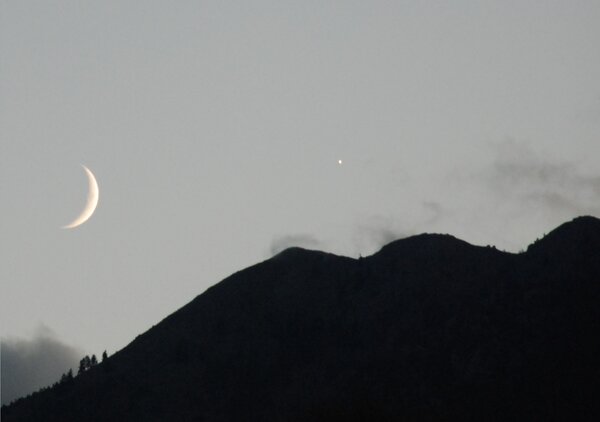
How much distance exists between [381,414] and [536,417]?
81843 millimetres

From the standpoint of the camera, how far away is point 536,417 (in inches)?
7741

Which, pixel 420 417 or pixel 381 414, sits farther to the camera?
pixel 420 417

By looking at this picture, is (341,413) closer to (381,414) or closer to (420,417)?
(381,414)

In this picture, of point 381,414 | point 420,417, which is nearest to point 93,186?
point 420,417

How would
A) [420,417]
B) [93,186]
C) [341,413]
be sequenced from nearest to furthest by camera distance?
1. [341,413]
2. [93,186]
3. [420,417]

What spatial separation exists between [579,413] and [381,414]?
81932 millimetres

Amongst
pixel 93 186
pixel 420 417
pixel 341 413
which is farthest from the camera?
pixel 420 417

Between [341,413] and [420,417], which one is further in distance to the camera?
[420,417]

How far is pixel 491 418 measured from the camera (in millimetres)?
199625

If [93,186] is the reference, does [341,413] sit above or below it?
below

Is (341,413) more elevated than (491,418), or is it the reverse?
(491,418)

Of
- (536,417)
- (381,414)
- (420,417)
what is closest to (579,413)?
(536,417)

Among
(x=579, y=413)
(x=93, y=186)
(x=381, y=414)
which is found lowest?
(x=381, y=414)

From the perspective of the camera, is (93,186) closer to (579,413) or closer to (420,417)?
(420,417)
